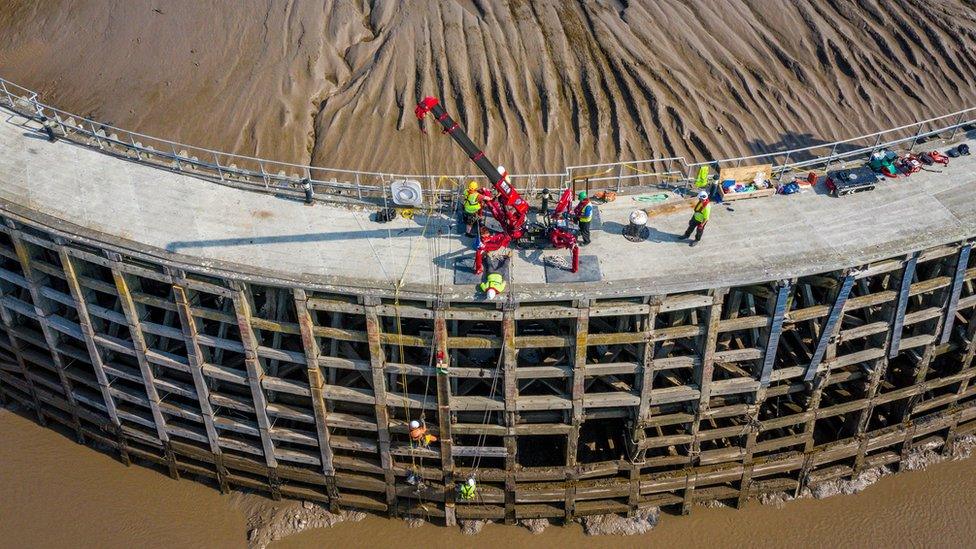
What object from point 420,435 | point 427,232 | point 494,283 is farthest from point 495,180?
point 420,435

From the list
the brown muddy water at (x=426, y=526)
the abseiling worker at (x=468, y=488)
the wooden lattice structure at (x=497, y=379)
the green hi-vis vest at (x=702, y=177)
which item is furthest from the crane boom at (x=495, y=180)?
the brown muddy water at (x=426, y=526)

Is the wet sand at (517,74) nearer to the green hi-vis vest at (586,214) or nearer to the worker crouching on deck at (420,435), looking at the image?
the green hi-vis vest at (586,214)

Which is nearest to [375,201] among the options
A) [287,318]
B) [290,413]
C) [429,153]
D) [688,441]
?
[287,318]

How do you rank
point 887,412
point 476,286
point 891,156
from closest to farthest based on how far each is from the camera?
point 476,286, point 891,156, point 887,412

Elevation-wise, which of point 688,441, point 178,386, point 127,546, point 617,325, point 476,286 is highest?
point 476,286

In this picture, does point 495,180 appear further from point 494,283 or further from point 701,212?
point 701,212

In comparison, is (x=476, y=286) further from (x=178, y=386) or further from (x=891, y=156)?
(x=891, y=156)
